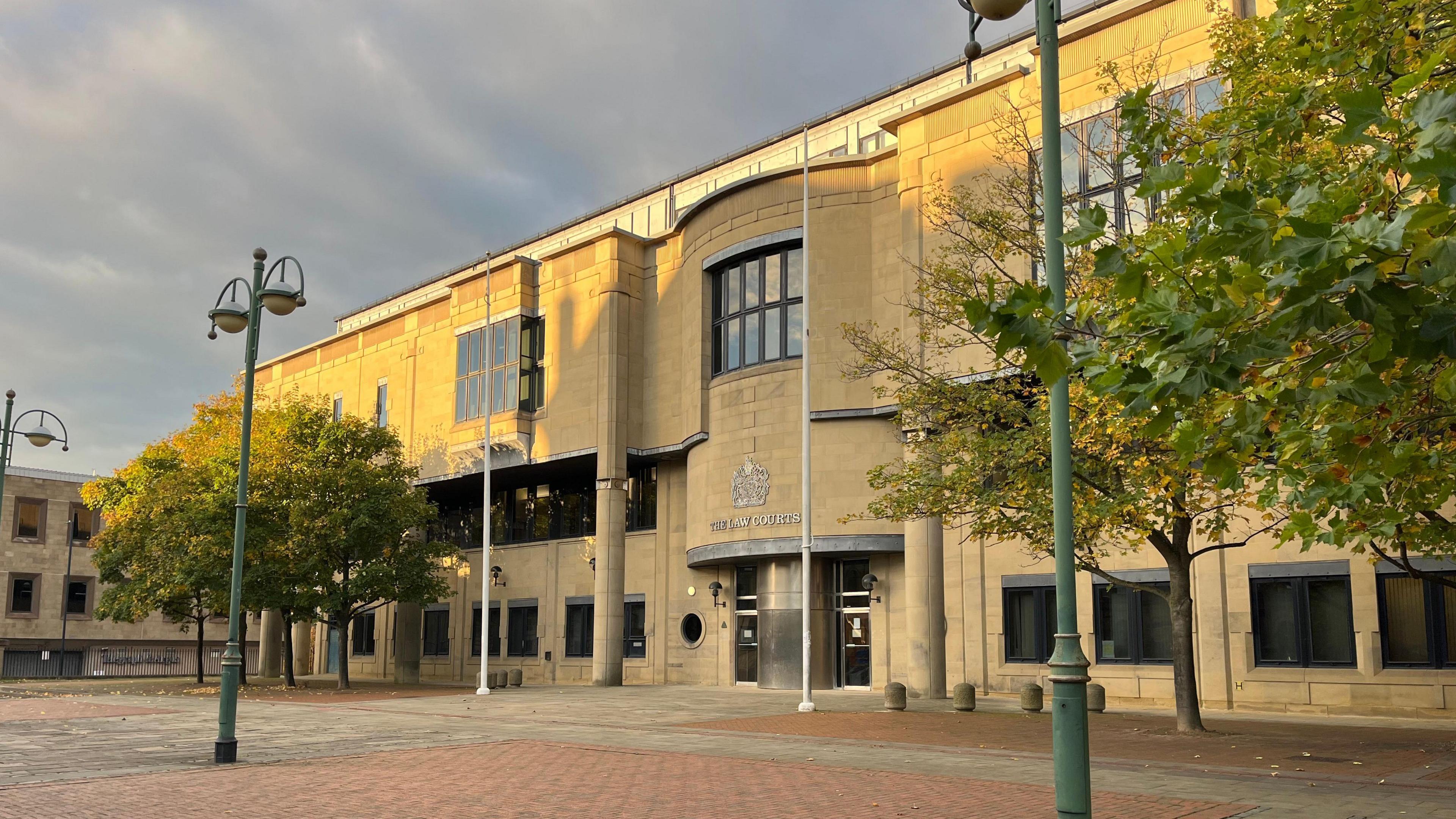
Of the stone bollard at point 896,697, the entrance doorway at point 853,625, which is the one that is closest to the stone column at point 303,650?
the entrance doorway at point 853,625

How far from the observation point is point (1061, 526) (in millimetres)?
8695

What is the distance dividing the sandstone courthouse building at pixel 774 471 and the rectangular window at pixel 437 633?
Answer: 0.49 feet

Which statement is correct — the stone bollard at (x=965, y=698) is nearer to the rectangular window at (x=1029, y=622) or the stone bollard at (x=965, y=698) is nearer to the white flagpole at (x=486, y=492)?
the rectangular window at (x=1029, y=622)

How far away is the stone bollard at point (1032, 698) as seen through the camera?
1035 inches

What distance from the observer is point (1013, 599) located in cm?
3231

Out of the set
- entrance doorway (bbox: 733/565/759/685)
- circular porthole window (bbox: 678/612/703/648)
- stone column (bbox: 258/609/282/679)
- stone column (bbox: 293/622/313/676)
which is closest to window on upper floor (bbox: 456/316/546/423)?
circular porthole window (bbox: 678/612/703/648)

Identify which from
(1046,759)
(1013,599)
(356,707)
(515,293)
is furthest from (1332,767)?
(515,293)

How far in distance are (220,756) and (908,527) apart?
20261 mm

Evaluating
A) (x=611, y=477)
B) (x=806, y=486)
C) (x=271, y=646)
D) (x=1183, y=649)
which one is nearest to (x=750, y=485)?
(x=611, y=477)

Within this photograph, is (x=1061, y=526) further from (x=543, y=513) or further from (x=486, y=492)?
(x=543, y=513)

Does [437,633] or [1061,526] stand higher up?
[1061,526]

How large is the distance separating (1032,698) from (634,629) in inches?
805

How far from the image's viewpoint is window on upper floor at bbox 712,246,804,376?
37250 mm

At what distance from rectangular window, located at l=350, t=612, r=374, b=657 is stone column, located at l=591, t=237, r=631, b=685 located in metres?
17.6
